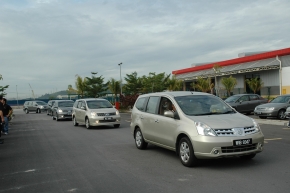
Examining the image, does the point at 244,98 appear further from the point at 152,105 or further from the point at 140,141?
the point at 152,105

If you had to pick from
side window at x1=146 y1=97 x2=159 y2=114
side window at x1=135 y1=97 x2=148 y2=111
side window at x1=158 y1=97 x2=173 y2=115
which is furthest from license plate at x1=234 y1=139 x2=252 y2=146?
side window at x1=135 y1=97 x2=148 y2=111

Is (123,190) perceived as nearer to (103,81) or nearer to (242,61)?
(242,61)

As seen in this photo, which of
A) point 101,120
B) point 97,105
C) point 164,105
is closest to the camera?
point 164,105

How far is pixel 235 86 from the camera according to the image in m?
40.3

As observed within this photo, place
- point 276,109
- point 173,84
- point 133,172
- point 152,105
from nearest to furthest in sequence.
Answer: point 133,172 < point 152,105 < point 276,109 < point 173,84

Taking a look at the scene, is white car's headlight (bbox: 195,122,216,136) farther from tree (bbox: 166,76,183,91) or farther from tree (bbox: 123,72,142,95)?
tree (bbox: 123,72,142,95)

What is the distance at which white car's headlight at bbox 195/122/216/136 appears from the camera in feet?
24.4

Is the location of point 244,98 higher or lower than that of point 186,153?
higher

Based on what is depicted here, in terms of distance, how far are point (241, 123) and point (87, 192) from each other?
→ 366cm

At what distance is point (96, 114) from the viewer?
18109 mm

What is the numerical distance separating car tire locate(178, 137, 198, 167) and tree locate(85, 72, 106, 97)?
5551 cm

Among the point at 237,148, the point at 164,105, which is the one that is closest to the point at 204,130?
the point at 237,148

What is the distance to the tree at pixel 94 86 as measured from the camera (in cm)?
6294

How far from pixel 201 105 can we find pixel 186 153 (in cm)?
144
